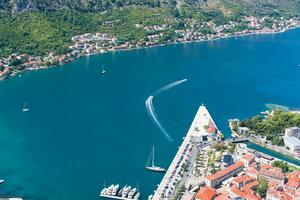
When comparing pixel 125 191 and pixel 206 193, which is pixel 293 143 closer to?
pixel 206 193

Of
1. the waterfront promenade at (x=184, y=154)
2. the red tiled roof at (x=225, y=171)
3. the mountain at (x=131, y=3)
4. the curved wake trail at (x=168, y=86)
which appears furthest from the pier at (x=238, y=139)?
the mountain at (x=131, y=3)

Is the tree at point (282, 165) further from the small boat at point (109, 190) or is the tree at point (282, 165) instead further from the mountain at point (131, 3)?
the mountain at point (131, 3)

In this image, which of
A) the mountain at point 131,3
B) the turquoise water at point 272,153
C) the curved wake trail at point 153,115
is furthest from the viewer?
the mountain at point 131,3

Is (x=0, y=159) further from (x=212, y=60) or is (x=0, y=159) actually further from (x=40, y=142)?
(x=212, y=60)

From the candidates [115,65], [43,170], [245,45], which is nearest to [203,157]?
[43,170]

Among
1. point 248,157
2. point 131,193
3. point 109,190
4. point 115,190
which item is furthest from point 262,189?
point 109,190

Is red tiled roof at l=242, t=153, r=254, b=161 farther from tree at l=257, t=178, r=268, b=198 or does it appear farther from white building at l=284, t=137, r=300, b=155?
white building at l=284, t=137, r=300, b=155

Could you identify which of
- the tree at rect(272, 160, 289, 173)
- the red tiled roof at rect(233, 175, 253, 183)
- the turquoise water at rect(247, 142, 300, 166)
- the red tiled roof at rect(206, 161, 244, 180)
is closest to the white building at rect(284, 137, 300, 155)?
the turquoise water at rect(247, 142, 300, 166)

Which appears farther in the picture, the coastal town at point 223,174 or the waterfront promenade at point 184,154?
the waterfront promenade at point 184,154
